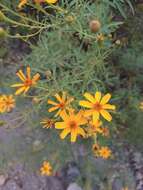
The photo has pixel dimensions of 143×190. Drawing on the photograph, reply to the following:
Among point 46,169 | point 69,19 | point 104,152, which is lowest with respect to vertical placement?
point 46,169

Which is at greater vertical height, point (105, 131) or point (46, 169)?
point (105, 131)

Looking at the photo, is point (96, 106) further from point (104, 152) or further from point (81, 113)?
point (104, 152)

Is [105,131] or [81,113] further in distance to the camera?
[105,131]

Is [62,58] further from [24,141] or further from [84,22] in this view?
[24,141]

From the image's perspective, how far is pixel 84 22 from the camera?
2162 mm

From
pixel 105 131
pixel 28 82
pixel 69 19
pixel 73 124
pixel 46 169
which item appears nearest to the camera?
pixel 69 19

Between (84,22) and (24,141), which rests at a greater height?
(84,22)

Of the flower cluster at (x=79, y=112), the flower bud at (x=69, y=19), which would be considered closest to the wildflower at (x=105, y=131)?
the flower cluster at (x=79, y=112)

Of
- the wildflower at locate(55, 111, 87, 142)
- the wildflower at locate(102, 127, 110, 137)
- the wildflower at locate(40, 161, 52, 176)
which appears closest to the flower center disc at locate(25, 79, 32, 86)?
the wildflower at locate(55, 111, 87, 142)

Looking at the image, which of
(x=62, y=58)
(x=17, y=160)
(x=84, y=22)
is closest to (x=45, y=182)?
(x=17, y=160)

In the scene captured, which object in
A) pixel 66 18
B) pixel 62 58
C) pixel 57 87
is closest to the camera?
pixel 66 18

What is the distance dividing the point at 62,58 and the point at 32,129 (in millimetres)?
673

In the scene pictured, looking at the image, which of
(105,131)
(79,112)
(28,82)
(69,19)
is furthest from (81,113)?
(105,131)

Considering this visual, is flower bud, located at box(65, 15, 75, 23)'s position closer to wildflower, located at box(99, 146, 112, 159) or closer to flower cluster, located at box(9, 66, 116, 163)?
flower cluster, located at box(9, 66, 116, 163)
